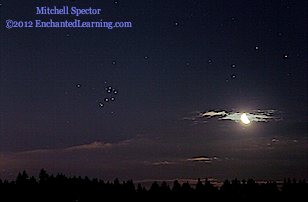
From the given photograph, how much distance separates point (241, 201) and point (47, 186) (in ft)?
149

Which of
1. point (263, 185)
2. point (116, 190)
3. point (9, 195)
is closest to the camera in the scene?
point (9, 195)

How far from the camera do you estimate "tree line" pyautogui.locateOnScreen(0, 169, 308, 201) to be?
90.0 meters

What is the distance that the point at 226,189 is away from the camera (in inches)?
4491

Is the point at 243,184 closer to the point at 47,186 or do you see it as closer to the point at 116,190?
the point at 116,190

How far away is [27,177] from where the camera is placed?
89500mm

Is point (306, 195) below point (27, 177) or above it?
below

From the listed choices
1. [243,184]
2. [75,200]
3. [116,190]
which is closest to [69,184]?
[75,200]

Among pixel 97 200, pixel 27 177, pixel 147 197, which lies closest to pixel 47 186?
pixel 27 177

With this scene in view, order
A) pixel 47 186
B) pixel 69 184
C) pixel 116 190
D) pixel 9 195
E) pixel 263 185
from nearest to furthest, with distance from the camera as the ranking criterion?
pixel 9 195, pixel 47 186, pixel 69 184, pixel 116 190, pixel 263 185

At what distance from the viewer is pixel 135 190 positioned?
359 feet

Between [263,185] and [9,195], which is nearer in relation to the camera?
[9,195]

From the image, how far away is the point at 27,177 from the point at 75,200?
14.3 metres

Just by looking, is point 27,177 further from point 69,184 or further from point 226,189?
point 226,189

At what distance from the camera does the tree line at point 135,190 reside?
9000cm
